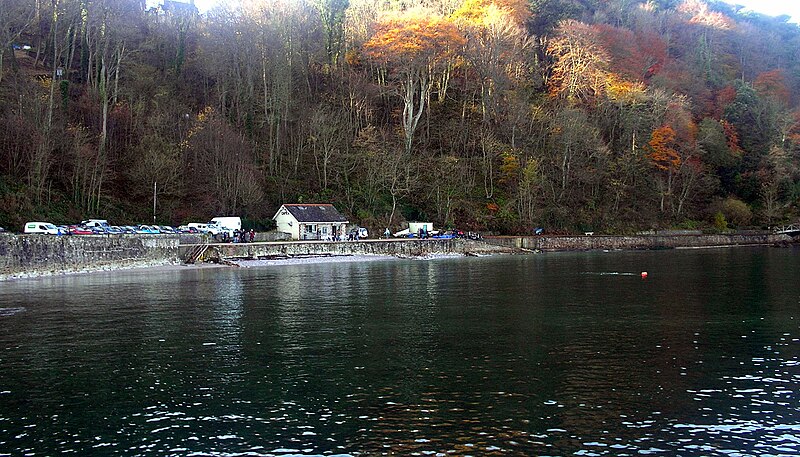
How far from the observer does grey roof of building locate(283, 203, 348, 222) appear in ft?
233

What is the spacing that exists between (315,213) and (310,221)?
1.76 meters

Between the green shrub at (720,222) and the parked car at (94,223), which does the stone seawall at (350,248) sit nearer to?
the parked car at (94,223)

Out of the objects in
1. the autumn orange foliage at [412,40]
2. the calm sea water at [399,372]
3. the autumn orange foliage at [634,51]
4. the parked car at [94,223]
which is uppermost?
the autumn orange foliage at [634,51]

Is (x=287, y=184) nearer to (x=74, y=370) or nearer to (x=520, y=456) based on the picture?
(x=74, y=370)

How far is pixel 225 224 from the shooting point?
66.9 meters

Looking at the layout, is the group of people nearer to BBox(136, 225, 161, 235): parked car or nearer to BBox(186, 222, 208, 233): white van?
BBox(186, 222, 208, 233): white van

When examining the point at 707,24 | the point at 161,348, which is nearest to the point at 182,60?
the point at 161,348

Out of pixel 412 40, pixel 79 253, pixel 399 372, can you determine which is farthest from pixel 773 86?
pixel 399 372

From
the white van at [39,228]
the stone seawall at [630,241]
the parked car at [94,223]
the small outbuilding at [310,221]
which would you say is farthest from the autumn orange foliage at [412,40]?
the white van at [39,228]

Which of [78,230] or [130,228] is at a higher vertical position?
[130,228]

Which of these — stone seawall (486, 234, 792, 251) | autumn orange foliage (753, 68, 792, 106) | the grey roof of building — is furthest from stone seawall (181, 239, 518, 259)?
autumn orange foliage (753, 68, 792, 106)

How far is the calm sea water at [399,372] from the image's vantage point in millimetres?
14812

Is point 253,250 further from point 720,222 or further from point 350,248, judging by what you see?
point 720,222

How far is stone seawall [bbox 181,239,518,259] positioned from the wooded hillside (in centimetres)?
730
